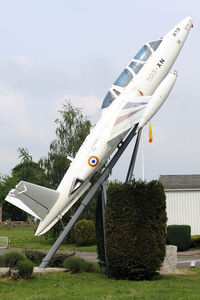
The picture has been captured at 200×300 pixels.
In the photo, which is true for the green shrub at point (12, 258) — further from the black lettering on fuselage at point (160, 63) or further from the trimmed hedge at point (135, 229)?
the black lettering on fuselage at point (160, 63)

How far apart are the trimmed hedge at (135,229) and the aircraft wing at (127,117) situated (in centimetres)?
212

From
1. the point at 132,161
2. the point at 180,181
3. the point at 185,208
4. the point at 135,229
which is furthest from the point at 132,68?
the point at 180,181

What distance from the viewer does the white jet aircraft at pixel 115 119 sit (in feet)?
45.3

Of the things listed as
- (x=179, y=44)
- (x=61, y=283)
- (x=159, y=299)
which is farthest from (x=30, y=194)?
(x=179, y=44)

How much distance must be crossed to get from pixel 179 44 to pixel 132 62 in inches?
73.4

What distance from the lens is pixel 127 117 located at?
13.9 metres

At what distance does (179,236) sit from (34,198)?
14.3 meters

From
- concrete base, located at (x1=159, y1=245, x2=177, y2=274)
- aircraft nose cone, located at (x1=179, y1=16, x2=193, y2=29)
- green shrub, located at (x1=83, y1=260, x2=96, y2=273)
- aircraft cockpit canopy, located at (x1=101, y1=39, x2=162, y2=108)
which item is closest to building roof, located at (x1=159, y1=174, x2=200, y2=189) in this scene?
concrete base, located at (x1=159, y1=245, x2=177, y2=274)

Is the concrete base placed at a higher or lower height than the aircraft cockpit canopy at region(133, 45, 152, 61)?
lower

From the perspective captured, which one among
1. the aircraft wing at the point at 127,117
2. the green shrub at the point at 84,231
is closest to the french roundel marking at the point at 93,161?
the aircraft wing at the point at 127,117

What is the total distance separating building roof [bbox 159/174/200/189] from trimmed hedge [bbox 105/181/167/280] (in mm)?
16785

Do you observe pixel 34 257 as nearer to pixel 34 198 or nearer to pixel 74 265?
pixel 74 265

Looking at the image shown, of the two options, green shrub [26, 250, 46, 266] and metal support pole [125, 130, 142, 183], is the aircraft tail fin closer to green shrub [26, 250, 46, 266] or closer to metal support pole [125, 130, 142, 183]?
green shrub [26, 250, 46, 266]

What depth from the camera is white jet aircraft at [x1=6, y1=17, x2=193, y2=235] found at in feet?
45.3
